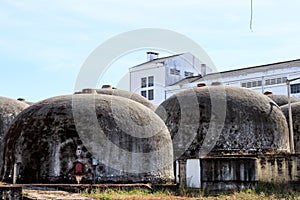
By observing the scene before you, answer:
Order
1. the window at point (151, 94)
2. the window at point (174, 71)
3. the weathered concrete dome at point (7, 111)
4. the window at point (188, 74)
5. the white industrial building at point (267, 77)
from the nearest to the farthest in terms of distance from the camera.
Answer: the weathered concrete dome at point (7, 111) < the white industrial building at point (267, 77) < the window at point (151, 94) < the window at point (174, 71) < the window at point (188, 74)

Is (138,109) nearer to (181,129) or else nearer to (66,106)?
(66,106)

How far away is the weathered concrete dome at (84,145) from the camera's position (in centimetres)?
1571

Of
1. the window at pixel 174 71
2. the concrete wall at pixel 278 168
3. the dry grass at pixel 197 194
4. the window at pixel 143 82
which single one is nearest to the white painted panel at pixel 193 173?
the dry grass at pixel 197 194

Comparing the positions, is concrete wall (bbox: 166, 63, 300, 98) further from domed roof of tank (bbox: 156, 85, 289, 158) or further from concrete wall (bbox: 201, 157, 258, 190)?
concrete wall (bbox: 201, 157, 258, 190)

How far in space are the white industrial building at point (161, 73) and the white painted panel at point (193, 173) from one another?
28414 mm

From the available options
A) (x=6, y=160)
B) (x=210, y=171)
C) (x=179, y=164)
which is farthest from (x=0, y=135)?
(x=210, y=171)

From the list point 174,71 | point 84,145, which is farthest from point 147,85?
point 84,145

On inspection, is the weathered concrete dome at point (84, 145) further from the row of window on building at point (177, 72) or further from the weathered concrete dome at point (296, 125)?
the row of window on building at point (177, 72)

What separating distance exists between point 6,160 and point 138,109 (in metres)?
4.34

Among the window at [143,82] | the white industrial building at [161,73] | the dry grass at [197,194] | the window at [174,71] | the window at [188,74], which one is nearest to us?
the dry grass at [197,194]

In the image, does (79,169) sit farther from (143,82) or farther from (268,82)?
(143,82)

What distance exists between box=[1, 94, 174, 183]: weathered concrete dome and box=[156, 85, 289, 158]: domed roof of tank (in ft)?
11.4

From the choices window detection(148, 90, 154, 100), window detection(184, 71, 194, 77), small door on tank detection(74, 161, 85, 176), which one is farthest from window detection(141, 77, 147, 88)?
small door on tank detection(74, 161, 85, 176)

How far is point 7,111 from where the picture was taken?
2492 centimetres
